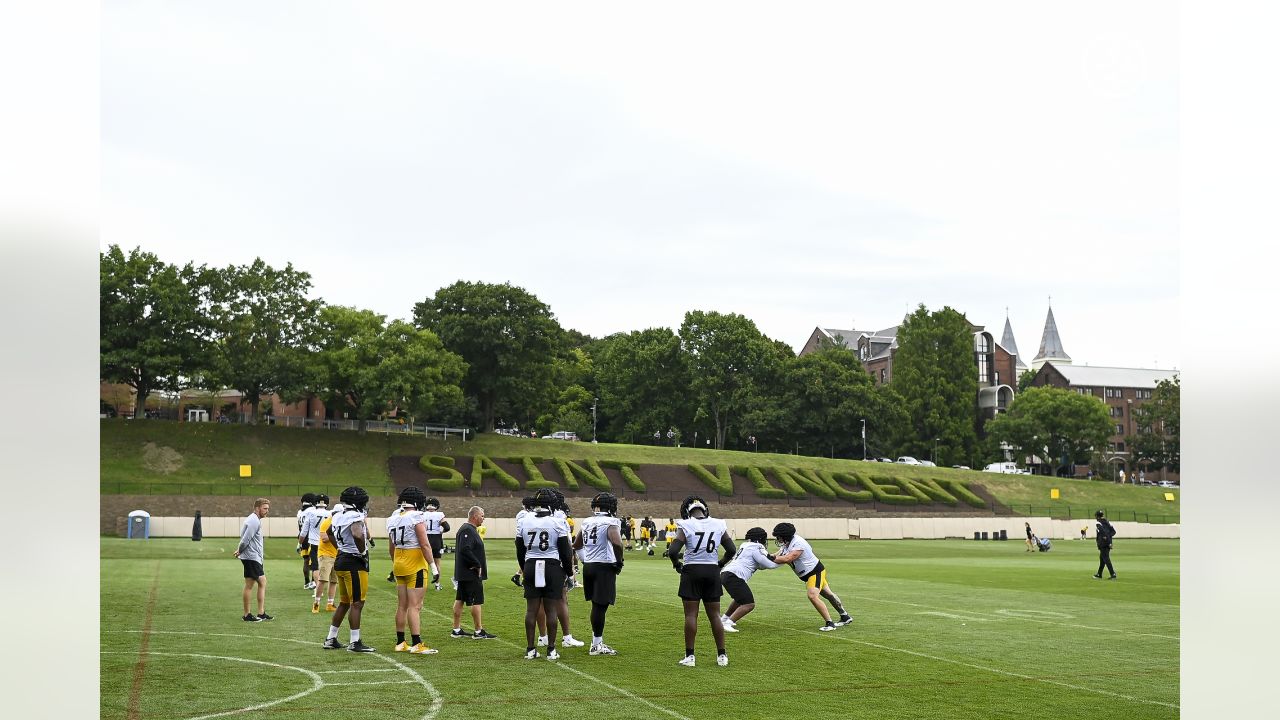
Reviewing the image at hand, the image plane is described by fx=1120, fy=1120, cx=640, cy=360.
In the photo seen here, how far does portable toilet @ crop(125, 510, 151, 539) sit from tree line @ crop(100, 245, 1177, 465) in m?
21.9

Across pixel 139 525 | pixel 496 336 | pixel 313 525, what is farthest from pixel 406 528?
pixel 496 336

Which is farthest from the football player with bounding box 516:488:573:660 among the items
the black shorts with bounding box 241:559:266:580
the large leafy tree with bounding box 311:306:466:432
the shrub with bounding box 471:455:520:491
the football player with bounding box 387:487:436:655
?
the large leafy tree with bounding box 311:306:466:432

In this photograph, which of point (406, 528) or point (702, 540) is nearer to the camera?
point (702, 540)

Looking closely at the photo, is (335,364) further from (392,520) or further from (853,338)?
(853,338)

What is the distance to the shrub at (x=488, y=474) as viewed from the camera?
2773 inches

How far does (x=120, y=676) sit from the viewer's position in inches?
531

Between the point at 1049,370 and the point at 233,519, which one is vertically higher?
the point at 1049,370

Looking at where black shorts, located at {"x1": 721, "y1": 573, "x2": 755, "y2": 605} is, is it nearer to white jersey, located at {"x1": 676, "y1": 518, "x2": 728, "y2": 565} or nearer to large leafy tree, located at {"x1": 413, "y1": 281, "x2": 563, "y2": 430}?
white jersey, located at {"x1": 676, "y1": 518, "x2": 728, "y2": 565}

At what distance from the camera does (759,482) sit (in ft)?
257

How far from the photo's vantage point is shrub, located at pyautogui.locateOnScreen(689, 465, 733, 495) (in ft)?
250

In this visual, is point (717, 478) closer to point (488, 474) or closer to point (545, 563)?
point (488, 474)

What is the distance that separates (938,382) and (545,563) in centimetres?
10279
